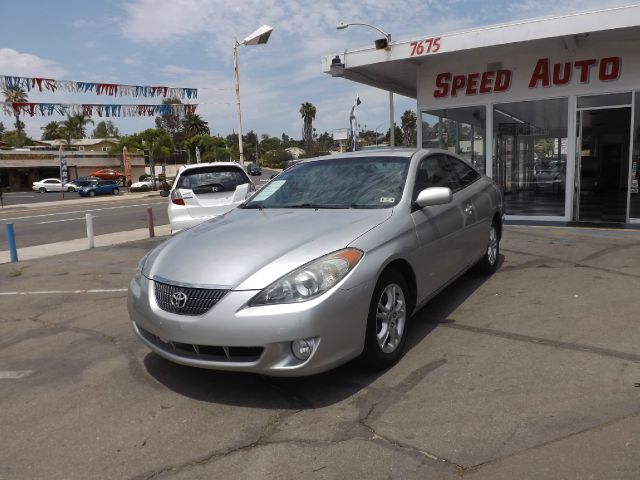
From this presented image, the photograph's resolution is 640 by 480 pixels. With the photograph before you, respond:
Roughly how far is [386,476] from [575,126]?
10316 mm

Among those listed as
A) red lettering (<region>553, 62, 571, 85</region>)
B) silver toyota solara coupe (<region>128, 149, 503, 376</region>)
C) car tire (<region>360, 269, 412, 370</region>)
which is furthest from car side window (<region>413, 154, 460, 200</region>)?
red lettering (<region>553, 62, 571, 85</region>)

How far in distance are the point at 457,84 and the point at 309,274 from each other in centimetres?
1012

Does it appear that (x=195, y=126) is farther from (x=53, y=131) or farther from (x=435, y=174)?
(x=435, y=174)

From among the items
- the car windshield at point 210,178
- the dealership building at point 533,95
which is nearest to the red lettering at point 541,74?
the dealership building at point 533,95

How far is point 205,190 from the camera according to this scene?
9211mm

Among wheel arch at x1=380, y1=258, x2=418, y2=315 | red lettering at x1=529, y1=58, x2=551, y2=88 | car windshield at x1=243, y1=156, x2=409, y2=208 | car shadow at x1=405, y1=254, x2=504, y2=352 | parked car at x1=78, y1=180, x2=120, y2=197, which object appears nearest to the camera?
wheel arch at x1=380, y1=258, x2=418, y2=315

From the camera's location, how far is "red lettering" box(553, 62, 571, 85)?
35.1 ft

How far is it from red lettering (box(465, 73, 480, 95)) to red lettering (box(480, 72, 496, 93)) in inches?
5.2

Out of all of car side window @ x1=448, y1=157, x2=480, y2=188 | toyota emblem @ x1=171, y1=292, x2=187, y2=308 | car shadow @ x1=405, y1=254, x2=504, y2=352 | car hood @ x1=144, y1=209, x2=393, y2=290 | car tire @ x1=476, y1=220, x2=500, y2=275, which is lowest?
car shadow @ x1=405, y1=254, x2=504, y2=352

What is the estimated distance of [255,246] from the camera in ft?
11.5

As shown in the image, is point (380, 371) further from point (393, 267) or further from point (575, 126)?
point (575, 126)

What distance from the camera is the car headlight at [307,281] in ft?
10.2

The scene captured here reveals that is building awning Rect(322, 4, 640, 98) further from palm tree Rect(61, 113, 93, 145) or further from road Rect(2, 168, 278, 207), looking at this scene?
palm tree Rect(61, 113, 93, 145)

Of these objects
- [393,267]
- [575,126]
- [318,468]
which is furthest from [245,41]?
[318,468]
